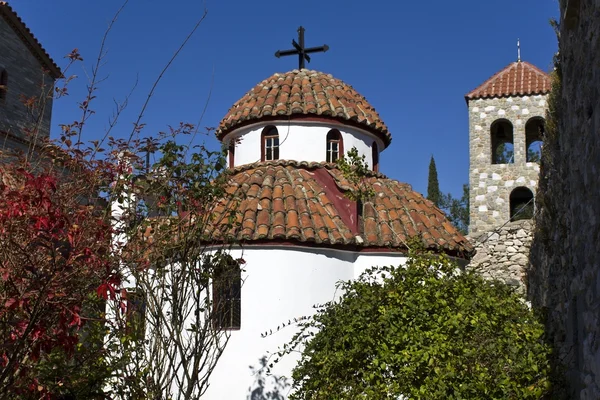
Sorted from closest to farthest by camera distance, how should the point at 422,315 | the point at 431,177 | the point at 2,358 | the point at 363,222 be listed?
the point at 2,358
the point at 422,315
the point at 363,222
the point at 431,177

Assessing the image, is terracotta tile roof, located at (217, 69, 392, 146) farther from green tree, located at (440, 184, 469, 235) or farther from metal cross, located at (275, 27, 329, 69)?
green tree, located at (440, 184, 469, 235)

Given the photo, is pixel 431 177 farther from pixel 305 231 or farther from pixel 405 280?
pixel 405 280

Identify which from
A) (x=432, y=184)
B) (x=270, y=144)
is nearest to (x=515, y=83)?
(x=270, y=144)

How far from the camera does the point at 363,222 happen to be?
13.2 meters

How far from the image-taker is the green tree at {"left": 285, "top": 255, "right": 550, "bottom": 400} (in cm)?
606

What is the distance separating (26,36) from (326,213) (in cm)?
1616

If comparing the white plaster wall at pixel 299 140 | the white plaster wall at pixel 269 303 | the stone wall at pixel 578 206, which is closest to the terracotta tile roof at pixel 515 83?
the white plaster wall at pixel 299 140

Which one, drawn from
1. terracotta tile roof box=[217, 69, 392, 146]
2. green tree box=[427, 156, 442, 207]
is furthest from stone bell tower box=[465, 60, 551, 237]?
green tree box=[427, 156, 442, 207]

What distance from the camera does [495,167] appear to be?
19.7 metres

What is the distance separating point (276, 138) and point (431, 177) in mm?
30529

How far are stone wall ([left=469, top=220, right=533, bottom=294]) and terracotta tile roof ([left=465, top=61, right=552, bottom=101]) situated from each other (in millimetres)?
4157

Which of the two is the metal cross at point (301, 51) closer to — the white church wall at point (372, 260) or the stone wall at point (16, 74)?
the white church wall at point (372, 260)

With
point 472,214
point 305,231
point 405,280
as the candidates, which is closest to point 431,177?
point 472,214

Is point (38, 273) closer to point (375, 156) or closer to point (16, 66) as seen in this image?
point (375, 156)
